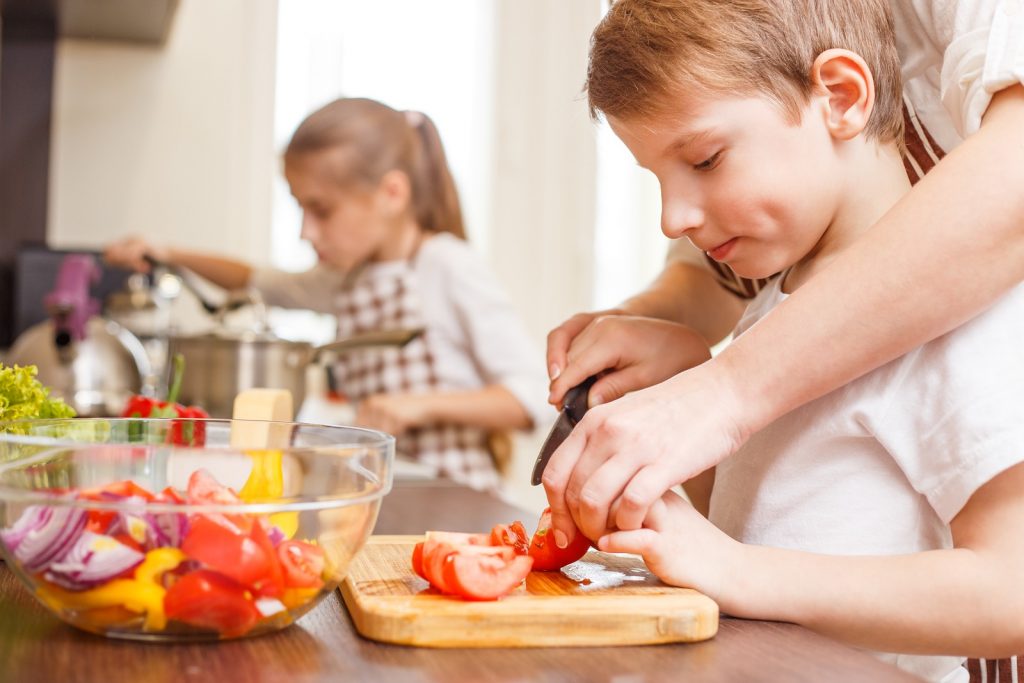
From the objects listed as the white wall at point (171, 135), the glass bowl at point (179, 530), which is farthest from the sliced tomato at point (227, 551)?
the white wall at point (171, 135)

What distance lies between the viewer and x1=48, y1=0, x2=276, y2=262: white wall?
297cm

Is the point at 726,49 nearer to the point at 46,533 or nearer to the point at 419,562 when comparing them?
the point at 419,562

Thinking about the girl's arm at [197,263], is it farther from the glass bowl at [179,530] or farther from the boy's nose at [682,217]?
the glass bowl at [179,530]

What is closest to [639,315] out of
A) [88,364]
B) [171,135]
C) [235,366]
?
[235,366]

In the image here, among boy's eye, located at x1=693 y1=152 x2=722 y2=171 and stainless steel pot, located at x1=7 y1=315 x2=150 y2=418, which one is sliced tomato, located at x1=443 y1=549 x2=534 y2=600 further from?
stainless steel pot, located at x1=7 y1=315 x2=150 y2=418

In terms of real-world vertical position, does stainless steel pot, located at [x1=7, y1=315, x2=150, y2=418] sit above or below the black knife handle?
below

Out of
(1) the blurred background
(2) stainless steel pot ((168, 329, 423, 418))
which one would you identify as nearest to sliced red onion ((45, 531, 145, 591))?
(2) stainless steel pot ((168, 329, 423, 418))

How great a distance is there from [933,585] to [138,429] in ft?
1.60

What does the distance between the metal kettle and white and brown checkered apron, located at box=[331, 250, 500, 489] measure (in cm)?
41

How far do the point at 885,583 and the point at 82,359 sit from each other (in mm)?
1788

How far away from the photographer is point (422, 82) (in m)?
3.25

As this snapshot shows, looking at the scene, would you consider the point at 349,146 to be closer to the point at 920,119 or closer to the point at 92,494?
the point at 920,119

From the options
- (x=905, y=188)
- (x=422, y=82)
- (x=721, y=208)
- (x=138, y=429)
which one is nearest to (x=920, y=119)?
(x=905, y=188)

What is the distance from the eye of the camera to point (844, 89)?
0.76 metres
